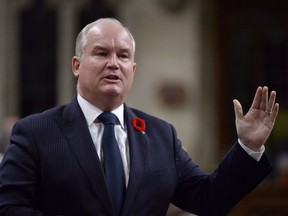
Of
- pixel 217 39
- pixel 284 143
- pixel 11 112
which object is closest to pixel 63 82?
pixel 11 112

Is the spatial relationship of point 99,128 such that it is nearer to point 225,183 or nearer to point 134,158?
point 134,158

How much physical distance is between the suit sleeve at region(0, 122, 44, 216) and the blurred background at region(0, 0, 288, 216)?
21.5 ft

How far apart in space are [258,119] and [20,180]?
89cm

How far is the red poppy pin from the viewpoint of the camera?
368 centimetres

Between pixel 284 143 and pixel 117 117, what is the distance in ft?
22.4

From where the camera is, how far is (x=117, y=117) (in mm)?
3615

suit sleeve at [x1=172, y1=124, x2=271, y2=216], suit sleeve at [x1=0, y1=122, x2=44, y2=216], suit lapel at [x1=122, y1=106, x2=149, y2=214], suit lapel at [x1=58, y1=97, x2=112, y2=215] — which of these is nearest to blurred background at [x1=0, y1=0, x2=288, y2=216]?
suit sleeve at [x1=172, y1=124, x2=271, y2=216]

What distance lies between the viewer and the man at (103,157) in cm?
343

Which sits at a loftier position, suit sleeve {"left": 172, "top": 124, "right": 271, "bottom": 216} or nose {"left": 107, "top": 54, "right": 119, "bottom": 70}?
nose {"left": 107, "top": 54, "right": 119, "bottom": 70}

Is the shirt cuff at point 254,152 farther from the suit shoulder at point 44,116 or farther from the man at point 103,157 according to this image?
the suit shoulder at point 44,116

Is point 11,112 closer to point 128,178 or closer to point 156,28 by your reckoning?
point 156,28

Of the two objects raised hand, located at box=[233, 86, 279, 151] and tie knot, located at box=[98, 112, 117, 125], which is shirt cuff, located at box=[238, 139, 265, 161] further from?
tie knot, located at box=[98, 112, 117, 125]

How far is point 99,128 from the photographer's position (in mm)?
3611

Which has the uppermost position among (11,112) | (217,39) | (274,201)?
(217,39)
